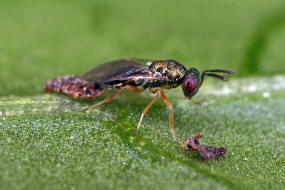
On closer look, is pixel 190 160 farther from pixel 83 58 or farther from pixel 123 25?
pixel 123 25

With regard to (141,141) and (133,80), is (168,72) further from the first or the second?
(141,141)

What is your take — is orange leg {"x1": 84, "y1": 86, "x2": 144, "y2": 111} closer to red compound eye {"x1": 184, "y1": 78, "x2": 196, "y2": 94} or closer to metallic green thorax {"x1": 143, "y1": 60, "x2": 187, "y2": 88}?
metallic green thorax {"x1": 143, "y1": 60, "x2": 187, "y2": 88}

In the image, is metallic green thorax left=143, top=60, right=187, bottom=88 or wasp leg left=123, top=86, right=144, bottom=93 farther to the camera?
metallic green thorax left=143, top=60, right=187, bottom=88

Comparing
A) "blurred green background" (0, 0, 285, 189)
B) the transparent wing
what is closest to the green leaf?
"blurred green background" (0, 0, 285, 189)

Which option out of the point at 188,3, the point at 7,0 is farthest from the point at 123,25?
the point at 7,0

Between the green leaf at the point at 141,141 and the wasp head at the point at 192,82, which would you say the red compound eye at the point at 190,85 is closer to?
the wasp head at the point at 192,82

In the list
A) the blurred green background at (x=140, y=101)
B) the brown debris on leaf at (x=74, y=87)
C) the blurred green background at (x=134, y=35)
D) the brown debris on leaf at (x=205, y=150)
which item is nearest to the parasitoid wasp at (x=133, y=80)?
the brown debris on leaf at (x=74, y=87)

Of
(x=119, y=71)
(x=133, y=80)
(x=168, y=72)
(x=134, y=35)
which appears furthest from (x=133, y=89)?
(x=134, y=35)
